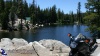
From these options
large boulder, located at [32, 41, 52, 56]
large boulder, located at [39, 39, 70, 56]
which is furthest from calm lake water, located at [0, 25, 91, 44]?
large boulder, located at [32, 41, 52, 56]

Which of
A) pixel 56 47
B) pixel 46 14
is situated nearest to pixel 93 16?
pixel 56 47

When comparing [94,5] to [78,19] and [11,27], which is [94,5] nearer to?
[11,27]

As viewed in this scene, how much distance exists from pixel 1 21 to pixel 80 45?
93.1 metres

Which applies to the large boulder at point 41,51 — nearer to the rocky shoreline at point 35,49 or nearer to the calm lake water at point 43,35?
the rocky shoreline at point 35,49

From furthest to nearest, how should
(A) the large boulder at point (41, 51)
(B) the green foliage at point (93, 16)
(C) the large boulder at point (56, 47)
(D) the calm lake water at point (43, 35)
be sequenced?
(D) the calm lake water at point (43, 35) → (B) the green foliage at point (93, 16) → (C) the large boulder at point (56, 47) → (A) the large boulder at point (41, 51)

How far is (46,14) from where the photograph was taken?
168 meters

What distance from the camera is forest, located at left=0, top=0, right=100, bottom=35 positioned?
1654 inches

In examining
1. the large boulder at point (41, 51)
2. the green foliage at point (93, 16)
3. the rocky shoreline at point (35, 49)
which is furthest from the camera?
the green foliage at point (93, 16)

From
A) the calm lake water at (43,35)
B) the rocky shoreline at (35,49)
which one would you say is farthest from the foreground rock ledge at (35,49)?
the calm lake water at (43,35)

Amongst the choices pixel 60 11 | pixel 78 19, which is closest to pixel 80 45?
pixel 78 19

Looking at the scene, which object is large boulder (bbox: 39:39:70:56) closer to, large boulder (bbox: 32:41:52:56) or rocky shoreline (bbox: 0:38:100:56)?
rocky shoreline (bbox: 0:38:100:56)

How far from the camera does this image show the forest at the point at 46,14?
42.0 metres

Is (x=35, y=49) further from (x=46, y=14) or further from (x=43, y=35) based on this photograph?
(x=46, y=14)

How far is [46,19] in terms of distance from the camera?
563ft
